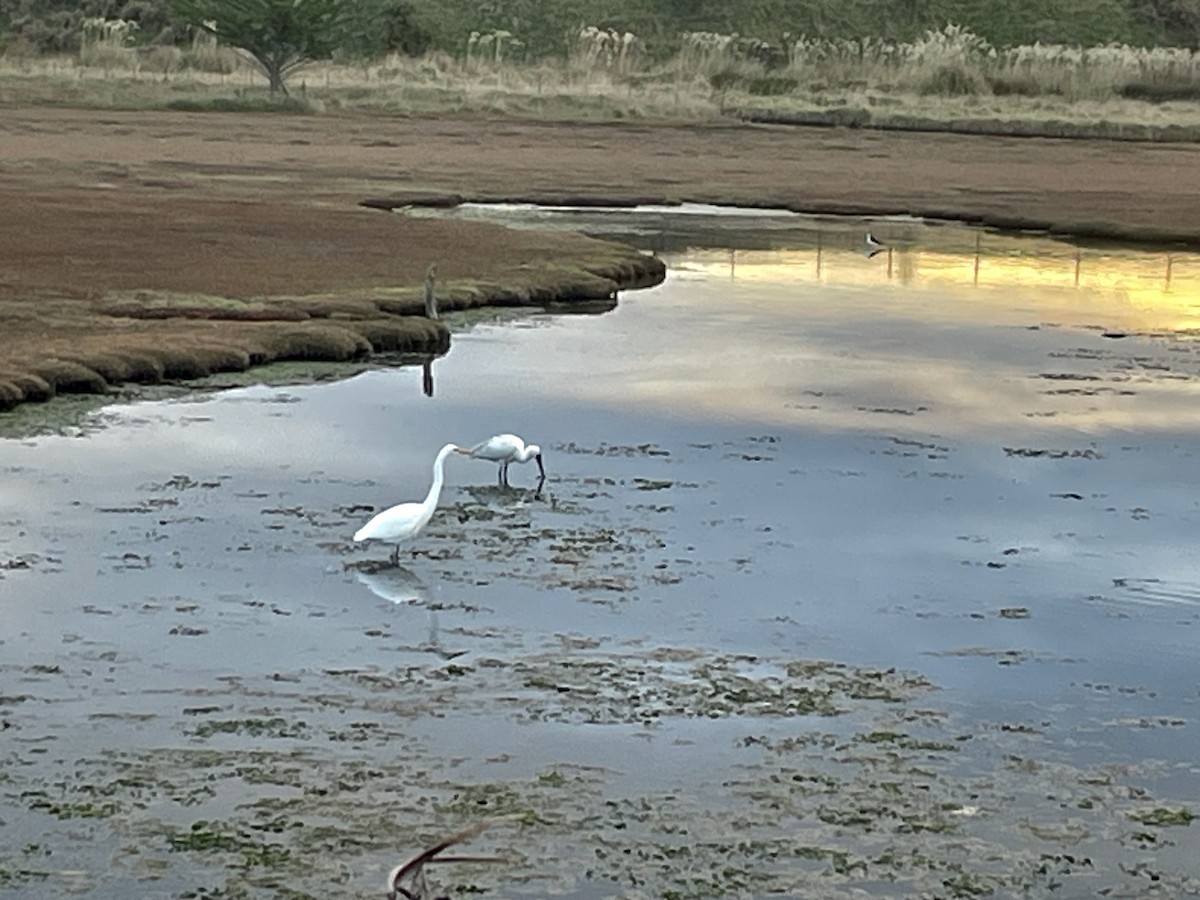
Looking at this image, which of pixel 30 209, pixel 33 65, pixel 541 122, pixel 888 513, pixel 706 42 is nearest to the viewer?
pixel 888 513

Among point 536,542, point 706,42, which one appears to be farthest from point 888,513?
point 706,42

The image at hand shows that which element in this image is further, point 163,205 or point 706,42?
point 706,42

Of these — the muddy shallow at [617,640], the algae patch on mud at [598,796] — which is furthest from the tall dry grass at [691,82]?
the algae patch on mud at [598,796]

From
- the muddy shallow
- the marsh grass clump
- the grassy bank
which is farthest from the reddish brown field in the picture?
the marsh grass clump

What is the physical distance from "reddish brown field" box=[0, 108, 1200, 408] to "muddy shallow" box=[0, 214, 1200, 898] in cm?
183

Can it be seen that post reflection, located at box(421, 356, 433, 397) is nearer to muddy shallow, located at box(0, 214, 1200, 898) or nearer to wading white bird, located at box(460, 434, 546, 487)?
muddy shallow, located at box(0, 214, 1200, 898)

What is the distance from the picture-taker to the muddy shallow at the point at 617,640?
352 inches

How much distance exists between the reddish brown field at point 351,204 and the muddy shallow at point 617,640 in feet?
6.01

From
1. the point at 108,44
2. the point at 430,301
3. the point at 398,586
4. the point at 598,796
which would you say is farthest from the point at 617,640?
the point at 108,44

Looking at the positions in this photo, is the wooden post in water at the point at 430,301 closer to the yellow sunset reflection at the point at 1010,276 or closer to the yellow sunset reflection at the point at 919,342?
the yellow sunset reflection at the point at 919,342

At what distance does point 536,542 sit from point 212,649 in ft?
9.47

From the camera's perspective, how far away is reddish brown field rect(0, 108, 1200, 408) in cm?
2217

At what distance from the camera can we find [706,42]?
7894 centimetres

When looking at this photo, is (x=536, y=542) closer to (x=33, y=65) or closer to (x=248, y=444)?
(x=248, y=444)
